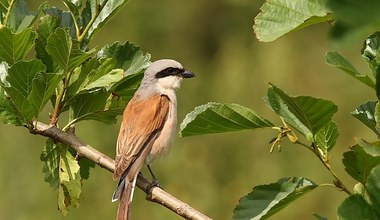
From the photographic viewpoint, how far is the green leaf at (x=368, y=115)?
139 cm

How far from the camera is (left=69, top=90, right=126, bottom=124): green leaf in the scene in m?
2.29

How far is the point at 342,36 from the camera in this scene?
594 mm

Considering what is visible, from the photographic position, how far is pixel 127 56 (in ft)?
7.86

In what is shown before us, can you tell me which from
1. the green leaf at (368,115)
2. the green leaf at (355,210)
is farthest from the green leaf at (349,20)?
the green leaf at (368,115)

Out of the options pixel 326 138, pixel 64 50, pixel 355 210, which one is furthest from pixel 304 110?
pixel 64 50

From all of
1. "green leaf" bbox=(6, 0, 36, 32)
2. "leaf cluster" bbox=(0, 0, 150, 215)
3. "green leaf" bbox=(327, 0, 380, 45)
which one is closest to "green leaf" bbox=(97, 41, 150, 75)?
"leaf cluster" bbox=(0, 0, 150, 215)

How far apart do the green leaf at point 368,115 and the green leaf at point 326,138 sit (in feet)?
0.22

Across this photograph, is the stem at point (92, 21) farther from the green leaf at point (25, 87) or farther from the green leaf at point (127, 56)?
the green leaf at point (25, 87)

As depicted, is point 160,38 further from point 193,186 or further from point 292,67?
point 193,186

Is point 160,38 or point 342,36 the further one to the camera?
point 160,38

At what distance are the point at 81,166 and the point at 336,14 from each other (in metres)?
1.95

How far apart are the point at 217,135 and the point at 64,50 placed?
6315 mm

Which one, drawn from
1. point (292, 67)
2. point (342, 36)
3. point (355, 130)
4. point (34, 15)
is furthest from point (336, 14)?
point (292, 67)

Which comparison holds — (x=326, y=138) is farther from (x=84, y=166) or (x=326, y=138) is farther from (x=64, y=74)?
(x=84, y=166)
